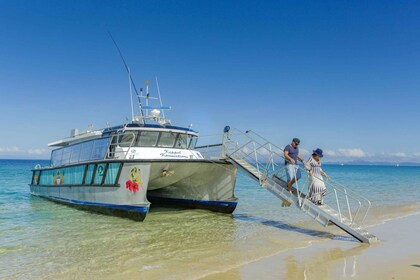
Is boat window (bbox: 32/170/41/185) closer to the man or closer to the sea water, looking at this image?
the sea water

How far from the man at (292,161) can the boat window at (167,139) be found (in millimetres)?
5398

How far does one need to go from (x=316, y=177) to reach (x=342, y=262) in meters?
3.18

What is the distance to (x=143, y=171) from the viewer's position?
12578 millimetres

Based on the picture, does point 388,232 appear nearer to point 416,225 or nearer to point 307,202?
point 416,225

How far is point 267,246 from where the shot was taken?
30.8ft

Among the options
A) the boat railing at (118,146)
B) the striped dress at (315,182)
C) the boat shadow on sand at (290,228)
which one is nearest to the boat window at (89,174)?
the boat railing at (118,146)

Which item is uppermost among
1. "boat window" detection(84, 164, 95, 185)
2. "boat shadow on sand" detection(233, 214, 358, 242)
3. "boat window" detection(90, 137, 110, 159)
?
"boat window" detection(90, 137, 110, 159)

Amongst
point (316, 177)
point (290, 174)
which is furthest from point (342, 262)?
point (290, 174)

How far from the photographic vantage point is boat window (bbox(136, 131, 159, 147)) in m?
14.3

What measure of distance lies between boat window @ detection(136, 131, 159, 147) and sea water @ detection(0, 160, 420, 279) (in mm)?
2841

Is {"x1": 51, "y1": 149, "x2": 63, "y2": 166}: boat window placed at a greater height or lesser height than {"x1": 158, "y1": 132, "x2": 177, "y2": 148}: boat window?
lesser

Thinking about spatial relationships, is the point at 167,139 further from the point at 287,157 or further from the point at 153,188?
the point at 287,157

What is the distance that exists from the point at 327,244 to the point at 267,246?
5.02 ft

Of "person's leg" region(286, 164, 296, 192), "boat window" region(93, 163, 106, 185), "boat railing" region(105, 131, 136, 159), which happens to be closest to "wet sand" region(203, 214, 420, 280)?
"person's leg" region(286, 164, 296, 192)
